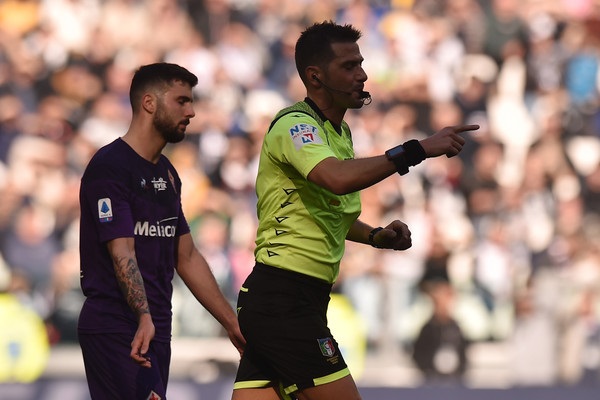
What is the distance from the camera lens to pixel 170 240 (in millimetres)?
5383

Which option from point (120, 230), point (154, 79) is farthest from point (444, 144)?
point (154, 79)

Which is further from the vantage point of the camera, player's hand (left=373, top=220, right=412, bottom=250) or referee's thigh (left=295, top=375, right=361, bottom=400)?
player's hand (left=373, top=220, right=412, bottom=250)

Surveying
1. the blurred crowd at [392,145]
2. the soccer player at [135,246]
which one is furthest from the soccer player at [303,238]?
the blurred crowd at [392,145]

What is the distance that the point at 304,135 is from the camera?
15.3ft

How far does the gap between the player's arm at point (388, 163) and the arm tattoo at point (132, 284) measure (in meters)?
1.04

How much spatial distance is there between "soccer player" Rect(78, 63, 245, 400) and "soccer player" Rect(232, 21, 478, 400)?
1.53ft

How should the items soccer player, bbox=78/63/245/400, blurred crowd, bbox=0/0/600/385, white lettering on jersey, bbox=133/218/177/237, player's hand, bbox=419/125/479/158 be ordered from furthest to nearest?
blurred crowd, bbox=0/0/600/385
white lettering on jersey, bbox=133/218/177/237
soccer player, bbox=78/63/245/400
player's hand, bbox=419/125/479/158

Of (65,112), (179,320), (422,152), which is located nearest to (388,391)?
Result: (179,320)

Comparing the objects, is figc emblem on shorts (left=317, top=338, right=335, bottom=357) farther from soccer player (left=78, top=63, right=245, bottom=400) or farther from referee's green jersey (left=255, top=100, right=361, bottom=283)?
soccer player (left=78, top=63, right=245, bottom=400)

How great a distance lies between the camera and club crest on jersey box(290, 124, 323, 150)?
15.2 feet

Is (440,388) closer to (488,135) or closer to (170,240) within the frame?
(488,135)

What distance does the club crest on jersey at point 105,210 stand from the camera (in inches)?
199

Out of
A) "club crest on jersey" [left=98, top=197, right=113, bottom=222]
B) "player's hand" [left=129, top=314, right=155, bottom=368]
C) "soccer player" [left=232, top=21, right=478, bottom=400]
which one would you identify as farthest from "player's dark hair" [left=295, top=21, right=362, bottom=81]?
"player's hand" [left=129, top=314, right=155, bottom=368]

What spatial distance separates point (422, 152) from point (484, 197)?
23.3 ft
